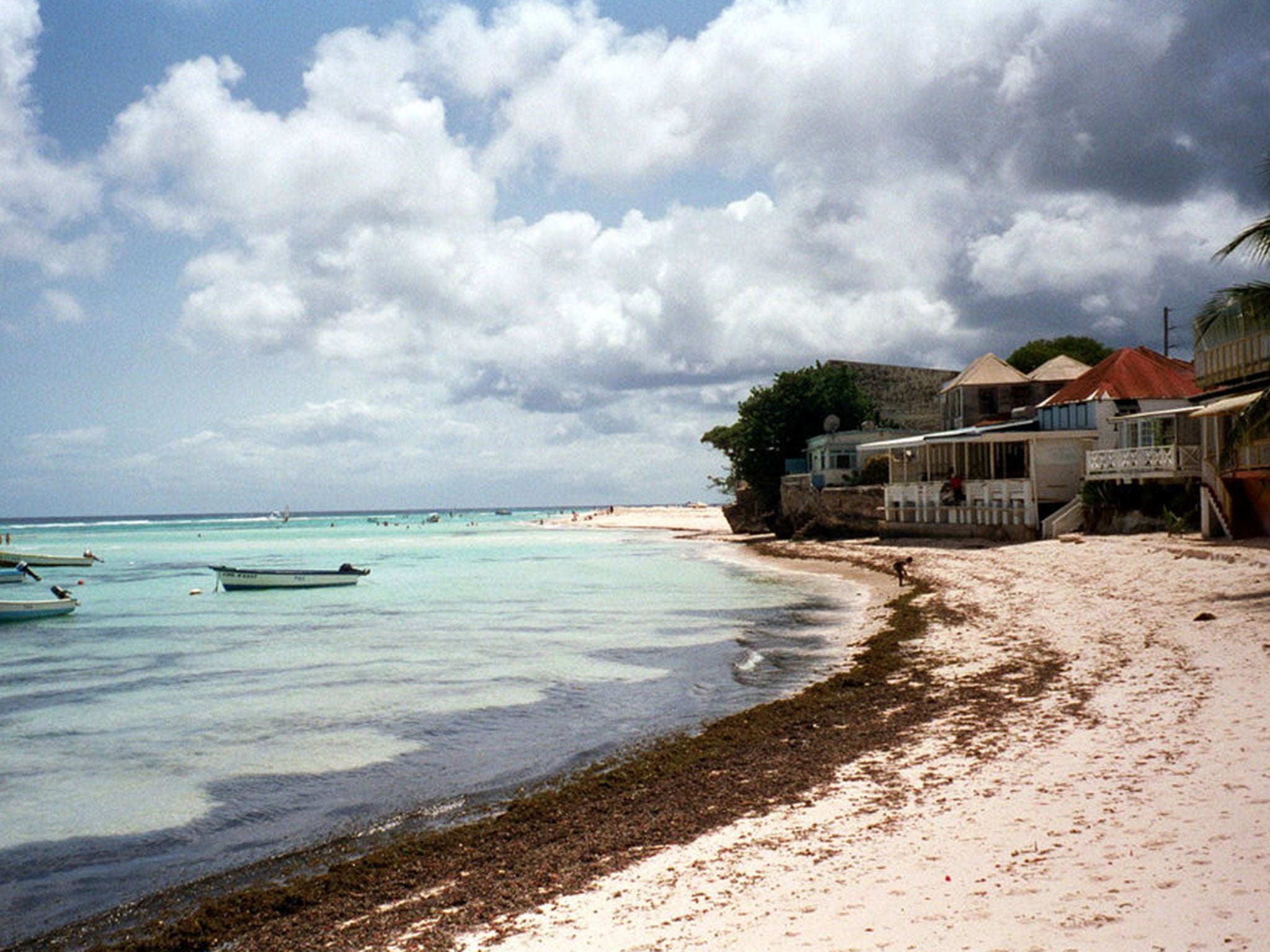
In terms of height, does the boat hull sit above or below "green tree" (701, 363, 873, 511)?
below

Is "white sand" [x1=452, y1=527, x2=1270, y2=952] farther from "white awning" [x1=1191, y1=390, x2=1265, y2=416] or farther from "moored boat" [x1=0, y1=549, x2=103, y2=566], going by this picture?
"moored boat" [x1=0, y1=549, x2=103, y2=566]

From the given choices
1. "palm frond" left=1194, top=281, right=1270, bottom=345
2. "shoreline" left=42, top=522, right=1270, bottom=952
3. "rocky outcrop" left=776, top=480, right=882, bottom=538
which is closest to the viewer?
"shoreline" left=42, top=522, right=1270, bottom=952

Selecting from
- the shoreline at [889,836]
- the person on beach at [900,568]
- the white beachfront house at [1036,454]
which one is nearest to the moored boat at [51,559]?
the white beachfront house at [1036,454]

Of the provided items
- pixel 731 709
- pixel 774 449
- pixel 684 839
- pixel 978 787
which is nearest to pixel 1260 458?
pixel 731 709

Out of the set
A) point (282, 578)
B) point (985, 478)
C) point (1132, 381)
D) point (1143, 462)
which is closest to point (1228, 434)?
point (1143, 462)

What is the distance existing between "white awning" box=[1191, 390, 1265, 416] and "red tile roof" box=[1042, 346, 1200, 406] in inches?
397

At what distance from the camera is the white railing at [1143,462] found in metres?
28.4

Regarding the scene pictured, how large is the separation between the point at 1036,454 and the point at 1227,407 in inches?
435

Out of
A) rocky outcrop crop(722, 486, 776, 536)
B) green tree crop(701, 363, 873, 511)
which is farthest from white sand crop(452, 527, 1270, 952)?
rocky outcrop crop(722, 486, 776, 536)

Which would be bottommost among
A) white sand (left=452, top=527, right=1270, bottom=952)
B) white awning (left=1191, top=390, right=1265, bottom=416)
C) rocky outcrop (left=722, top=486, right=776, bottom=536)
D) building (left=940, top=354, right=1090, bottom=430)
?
white sand (left=452, top=527, right=1270, bottom=952)

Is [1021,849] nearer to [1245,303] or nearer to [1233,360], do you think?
[1245,303]

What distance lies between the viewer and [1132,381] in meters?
35.8

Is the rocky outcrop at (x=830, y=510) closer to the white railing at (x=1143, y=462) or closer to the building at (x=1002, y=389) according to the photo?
the building at (x=1002, y=389)

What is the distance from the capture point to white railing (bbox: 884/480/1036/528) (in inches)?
1340
